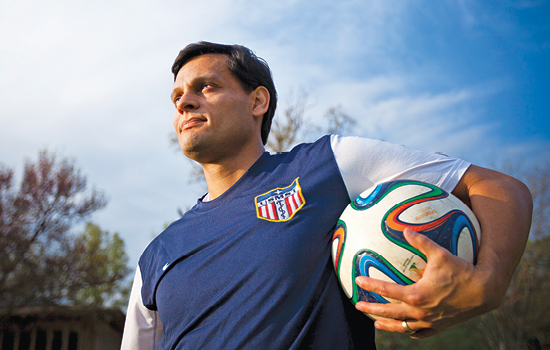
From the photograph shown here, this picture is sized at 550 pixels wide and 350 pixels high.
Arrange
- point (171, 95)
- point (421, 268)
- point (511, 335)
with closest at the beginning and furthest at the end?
point (421, 268) < point (171, 95) < point (511, 335)

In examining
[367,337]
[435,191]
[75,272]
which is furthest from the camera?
[75,272]

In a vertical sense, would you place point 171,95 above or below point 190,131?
above

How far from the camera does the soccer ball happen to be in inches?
58.1

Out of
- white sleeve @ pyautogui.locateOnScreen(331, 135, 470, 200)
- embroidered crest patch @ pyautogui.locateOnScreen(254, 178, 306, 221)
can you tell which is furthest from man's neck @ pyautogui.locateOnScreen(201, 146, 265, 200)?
white sleeve @ pyautogui.locateOnScreen(331, 135, 470, 200)

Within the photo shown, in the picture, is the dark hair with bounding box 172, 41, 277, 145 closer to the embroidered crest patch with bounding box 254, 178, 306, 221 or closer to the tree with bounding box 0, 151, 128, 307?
the embroidered crest patch with bounding box 254, 178, 306, 221

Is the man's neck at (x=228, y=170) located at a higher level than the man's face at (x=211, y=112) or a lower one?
lower

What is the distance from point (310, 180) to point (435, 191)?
0.61 m

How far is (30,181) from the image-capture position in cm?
1175

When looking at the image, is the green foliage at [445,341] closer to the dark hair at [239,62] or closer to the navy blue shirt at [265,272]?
the dark hair at [239,62]

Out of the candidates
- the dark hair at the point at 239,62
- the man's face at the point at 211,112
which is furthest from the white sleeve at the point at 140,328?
the dark hair at the point at 239,62

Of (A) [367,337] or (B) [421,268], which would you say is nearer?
(B) [421,268]

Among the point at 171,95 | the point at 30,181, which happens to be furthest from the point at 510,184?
the point at 30,181

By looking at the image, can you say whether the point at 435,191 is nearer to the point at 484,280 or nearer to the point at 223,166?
the point at 484,280

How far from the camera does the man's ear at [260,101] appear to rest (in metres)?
2.75
